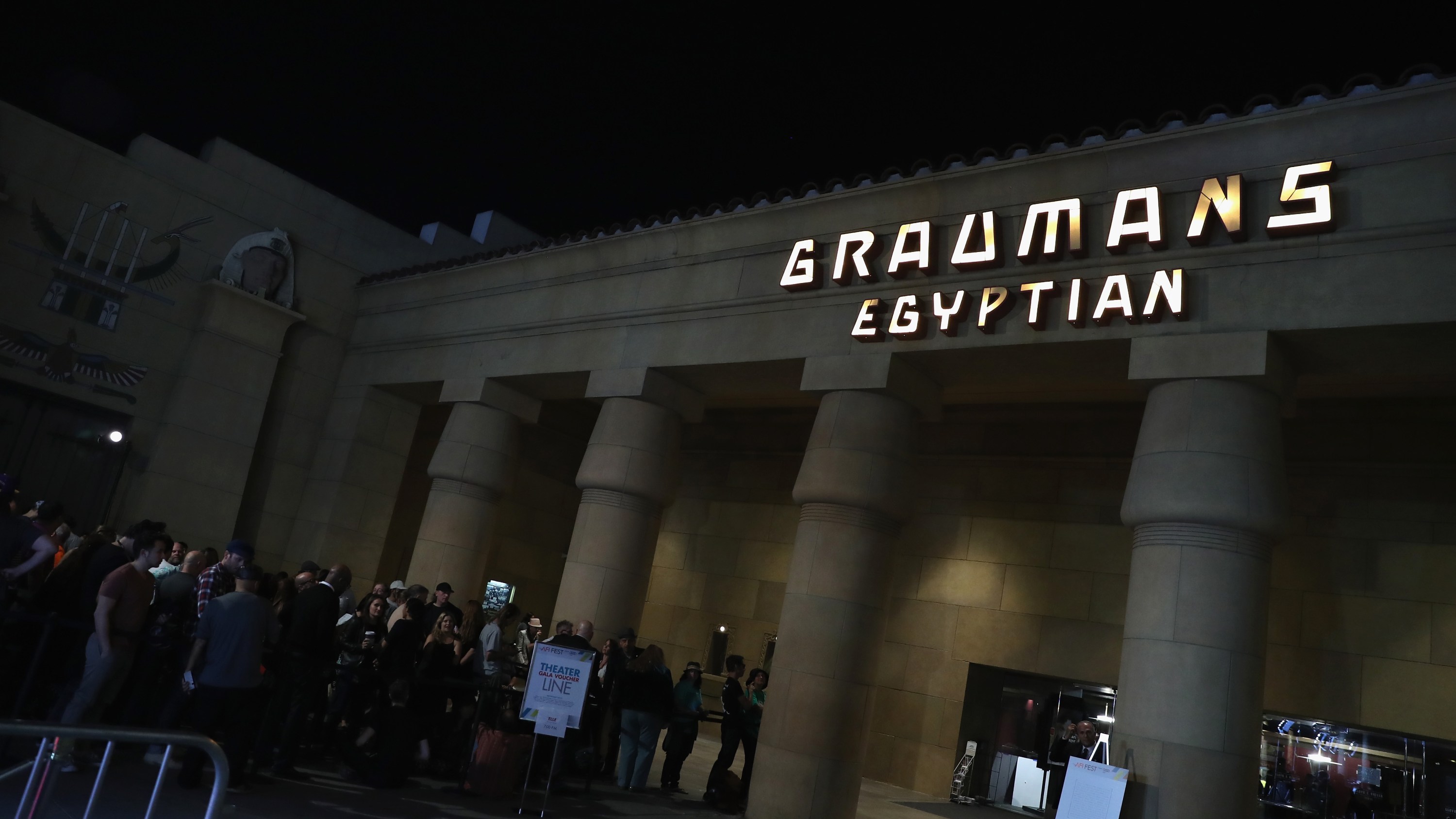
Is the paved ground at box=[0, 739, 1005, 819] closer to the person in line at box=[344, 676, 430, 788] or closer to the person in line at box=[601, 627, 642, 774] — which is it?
the person in line at box=[344, 676, 430, 788]

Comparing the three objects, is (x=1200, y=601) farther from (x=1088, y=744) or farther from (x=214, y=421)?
(x=214, y=421)

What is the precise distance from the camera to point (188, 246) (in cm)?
1842

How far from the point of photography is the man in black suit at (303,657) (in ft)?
29.7

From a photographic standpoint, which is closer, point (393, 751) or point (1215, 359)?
point (393, 751)

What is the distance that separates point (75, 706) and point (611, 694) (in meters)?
5.68

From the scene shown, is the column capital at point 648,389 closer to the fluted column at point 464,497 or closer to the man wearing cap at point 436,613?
the fluted column at point 464,497

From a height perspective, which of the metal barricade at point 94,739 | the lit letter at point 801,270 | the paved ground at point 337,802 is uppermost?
the lit letter at point 801,270

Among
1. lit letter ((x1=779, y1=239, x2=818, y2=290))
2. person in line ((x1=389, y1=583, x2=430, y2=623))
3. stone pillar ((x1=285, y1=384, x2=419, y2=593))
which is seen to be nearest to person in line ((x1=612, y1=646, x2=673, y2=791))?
person in line ((x1=389, y1=583, x2=430, y2=623))

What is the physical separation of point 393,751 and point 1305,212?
10.1m

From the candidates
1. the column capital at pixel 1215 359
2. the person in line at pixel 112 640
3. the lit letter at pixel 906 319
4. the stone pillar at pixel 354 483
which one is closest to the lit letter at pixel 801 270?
the lit letter at pixel 906 319

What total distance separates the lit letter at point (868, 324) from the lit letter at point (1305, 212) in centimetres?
423

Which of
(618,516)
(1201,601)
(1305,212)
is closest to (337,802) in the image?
(618,516)

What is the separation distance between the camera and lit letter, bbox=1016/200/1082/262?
10609mm

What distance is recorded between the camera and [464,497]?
54.4 ft
